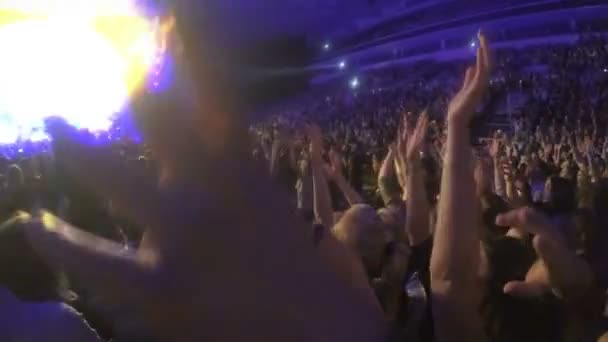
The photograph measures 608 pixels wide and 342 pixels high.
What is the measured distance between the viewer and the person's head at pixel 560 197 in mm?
4434

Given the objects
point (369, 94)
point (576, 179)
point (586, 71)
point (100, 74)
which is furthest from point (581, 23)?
point (576, 179)

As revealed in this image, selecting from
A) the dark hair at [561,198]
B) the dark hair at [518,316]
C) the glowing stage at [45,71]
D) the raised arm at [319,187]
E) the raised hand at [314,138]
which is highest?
the glowing stage at [45,71]

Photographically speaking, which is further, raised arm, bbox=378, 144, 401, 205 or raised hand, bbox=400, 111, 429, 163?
raised arm, bbox=378, 144, 401, 205

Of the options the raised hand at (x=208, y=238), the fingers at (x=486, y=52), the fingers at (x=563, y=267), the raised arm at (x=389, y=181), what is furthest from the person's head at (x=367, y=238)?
the raised arm at (x=389, y=181)

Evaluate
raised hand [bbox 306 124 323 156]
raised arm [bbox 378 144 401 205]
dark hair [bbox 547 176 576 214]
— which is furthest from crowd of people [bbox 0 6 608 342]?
raised arm [bbox 378 144 401 205]

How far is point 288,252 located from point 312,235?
10 cm

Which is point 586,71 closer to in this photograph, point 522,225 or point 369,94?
point 369,94

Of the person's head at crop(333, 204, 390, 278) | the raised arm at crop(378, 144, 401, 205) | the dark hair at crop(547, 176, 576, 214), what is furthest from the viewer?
the raised arm at crop(378, 144, 401, 205)

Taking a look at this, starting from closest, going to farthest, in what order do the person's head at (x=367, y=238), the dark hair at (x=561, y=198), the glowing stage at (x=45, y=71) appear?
the person's head at (x=367, y=238) < the dark hair at (x=561, y=198) < the glowing stage at (x=45, y=71)

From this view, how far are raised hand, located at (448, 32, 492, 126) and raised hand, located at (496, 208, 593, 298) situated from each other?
1.09ft

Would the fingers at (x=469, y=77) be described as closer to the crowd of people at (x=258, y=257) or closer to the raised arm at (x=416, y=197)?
the crowd of people at (x=258, y=257)

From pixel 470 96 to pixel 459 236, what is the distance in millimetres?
436

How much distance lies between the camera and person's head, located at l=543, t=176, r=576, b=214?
175 inches

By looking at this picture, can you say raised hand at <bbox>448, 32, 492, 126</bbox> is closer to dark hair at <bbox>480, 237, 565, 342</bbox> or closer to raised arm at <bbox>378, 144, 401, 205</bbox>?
dark hair at <bbox>480, 237, 565, 342</bbox>
